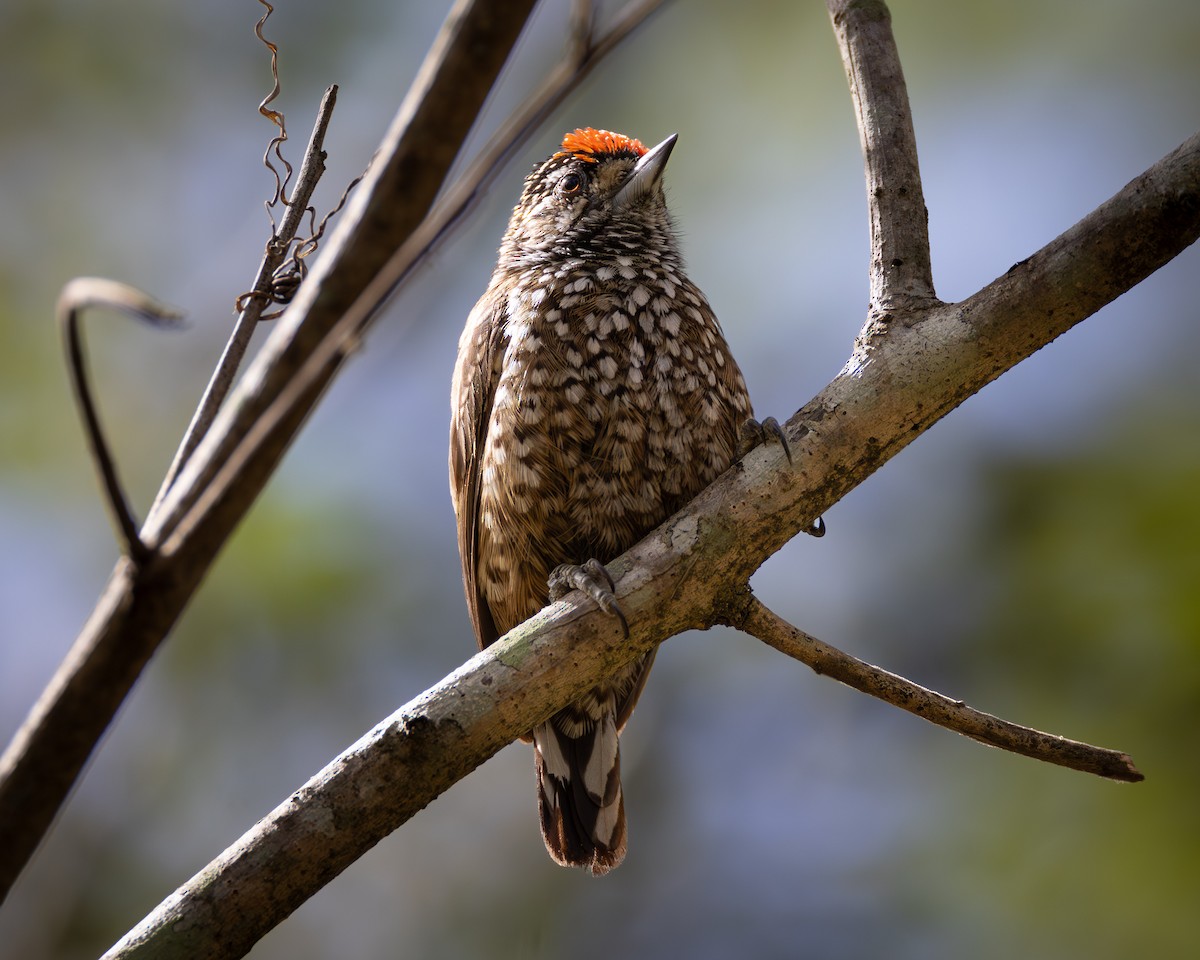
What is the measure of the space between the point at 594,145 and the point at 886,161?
149 cm

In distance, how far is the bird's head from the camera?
3584 millimetres

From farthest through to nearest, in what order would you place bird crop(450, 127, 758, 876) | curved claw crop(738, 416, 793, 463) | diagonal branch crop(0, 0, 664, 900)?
bird crop(450, 127, 758, 876), curved claw crop(738, 416, 793, 463), diagonal branch crop(0, 0, 664, 900)

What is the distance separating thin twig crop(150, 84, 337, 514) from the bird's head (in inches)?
57.5

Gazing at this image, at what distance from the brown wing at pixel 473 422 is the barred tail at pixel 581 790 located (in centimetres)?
37

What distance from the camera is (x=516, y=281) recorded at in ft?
11.2

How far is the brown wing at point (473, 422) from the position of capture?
3215 millimetres

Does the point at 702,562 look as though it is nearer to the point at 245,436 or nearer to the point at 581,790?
the point at 245,436

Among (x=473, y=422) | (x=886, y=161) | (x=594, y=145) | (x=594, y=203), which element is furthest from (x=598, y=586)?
(x=594, y=145)

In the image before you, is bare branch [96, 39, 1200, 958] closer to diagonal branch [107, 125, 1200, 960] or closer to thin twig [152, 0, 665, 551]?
diagonal branch [107, 125, 1200, 960]

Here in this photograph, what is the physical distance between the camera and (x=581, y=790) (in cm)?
332

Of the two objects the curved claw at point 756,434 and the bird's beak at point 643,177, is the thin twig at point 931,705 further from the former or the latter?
the bird's beak at point 643,177

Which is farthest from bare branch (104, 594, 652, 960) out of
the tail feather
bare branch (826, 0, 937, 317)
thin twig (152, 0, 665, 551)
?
the tail feather

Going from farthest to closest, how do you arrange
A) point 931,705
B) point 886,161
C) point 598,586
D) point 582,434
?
point 582,434
point 886,161
point 931,705
point 598,586

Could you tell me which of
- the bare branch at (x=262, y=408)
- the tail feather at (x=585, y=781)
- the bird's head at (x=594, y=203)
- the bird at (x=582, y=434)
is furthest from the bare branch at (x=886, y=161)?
the tail feather at (x=585, y=781)
